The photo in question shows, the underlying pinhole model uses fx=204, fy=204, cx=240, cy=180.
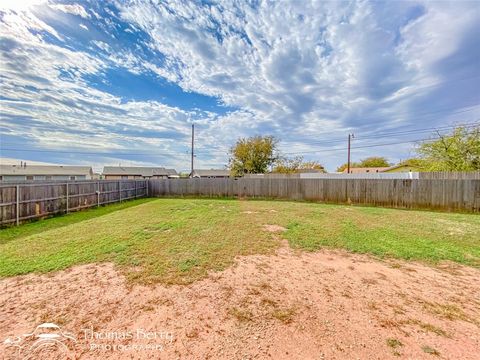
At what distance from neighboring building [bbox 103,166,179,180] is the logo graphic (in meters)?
44.1

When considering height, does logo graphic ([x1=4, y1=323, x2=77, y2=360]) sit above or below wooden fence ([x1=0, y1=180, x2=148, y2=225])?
below

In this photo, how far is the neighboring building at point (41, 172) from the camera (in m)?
25.8

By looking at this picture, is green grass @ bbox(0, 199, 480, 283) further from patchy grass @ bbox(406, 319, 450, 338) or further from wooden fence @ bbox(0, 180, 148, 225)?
patchy grass @ bbox(406, 319, 450, 338)

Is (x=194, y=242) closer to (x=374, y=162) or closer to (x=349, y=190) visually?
(x=349, y=190)

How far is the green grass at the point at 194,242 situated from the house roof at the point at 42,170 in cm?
2935

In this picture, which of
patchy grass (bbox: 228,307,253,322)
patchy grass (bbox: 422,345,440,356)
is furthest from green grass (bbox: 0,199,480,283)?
patchy grass (bbox: 422,345,440,356)

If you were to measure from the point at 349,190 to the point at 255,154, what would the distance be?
44.5 feet

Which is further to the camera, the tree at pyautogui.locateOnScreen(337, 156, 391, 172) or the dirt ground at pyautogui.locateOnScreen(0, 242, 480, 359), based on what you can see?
the tree at pyautogui.locateOnScreen(337, 156, 391, 172)

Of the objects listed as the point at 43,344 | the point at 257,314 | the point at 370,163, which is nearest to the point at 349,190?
the point at 257,314

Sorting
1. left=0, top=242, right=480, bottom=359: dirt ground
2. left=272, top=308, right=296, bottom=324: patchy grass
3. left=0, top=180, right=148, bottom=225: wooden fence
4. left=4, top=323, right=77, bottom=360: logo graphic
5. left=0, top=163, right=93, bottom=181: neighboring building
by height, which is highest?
left=0, top=163, right=93, bottom=181: neighboring building

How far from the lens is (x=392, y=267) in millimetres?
3541

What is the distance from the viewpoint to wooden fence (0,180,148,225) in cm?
652

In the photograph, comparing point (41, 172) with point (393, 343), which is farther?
point (41, 172)

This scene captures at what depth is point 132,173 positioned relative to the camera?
43.6 meters
